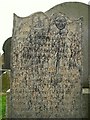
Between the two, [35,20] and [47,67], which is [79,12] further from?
[47,67]

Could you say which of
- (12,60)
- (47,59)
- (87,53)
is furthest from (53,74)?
(87,53)

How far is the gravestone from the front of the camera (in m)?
7.34

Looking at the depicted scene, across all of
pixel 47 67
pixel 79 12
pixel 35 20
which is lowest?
pixel 47 67

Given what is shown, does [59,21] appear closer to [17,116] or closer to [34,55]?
[34,55]

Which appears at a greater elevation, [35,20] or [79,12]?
[79,12]

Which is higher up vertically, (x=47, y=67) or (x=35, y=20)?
(x=35, y=20)

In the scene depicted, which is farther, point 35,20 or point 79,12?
point 79,12

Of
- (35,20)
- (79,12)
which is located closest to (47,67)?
(35,20)

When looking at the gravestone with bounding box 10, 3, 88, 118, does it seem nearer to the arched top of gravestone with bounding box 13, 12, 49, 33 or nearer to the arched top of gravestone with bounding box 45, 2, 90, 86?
the arched top of gravestone with bounding box 13, 12, 49, 33

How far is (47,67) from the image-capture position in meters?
7.41

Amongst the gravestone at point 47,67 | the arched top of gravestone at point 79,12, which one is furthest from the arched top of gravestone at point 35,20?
the arched top of gravestone at point 79,12

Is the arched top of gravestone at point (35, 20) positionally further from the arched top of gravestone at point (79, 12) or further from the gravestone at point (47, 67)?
the arched top of gravestone at point (79, 12)

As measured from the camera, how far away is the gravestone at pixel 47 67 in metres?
7.34

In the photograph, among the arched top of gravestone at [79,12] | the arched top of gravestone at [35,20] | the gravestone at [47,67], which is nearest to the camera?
the gravestone at [47,67]
